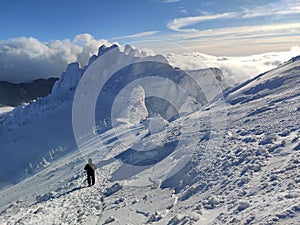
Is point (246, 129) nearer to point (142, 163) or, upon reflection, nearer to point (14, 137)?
point (142, 163)

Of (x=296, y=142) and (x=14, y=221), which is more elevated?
(x=296, y=142)

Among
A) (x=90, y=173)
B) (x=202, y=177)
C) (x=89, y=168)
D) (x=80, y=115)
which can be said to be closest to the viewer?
(x=202, y=177)

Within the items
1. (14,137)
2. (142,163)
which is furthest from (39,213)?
(14,137)

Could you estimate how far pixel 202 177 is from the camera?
11695 millimetres

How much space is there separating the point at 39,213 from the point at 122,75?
42.9 meters

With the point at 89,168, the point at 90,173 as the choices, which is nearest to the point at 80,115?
the point at 90,173

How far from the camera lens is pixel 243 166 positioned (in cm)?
1112

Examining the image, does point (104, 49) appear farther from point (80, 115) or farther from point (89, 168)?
point (89, 168)

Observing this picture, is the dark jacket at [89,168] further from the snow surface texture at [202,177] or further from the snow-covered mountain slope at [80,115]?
the snow-covered mountain slope at [80,115]

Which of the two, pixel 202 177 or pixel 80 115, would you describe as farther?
pixel 80 115

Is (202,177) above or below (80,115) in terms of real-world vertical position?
below

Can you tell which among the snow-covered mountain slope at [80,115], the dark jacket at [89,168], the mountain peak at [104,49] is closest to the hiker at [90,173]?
the dark jacket at [89,168]

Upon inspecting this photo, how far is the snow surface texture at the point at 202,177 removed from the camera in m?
8.84

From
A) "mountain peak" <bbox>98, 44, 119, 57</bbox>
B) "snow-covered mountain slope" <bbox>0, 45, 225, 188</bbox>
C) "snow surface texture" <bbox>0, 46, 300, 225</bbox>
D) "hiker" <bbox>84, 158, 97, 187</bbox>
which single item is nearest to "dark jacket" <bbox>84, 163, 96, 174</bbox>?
"hiker" <bbox>84, 158, 97, 187</bbox>
